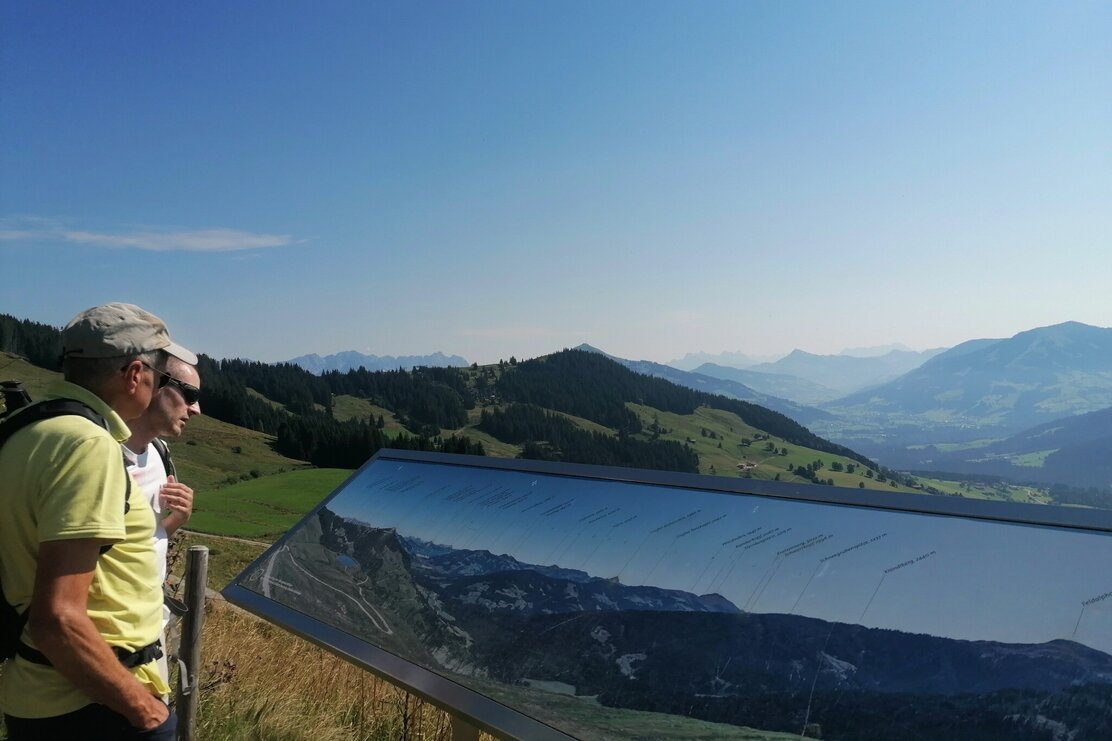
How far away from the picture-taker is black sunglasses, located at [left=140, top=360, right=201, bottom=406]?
242cm

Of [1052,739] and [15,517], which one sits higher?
[15,517]

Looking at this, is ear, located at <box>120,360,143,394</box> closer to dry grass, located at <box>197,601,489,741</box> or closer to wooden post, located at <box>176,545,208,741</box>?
dry grass, located at <box>197,601,489,741</box>

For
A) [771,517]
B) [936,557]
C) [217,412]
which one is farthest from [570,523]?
[217,412]

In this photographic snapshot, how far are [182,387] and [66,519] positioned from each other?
2.39 ft

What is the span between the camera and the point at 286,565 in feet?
14.2

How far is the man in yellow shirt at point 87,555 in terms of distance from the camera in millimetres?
1858

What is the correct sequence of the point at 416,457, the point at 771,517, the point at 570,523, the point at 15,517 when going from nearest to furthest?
1. the point at 15,517
2. the point at 771,517
3. the point at 570,523
4. the point at 416,457

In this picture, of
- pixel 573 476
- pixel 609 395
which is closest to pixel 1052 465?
pixel 609 395

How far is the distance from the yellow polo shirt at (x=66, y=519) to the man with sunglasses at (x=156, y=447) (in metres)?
0.28

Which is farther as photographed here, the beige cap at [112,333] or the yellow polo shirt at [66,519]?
the beige cap at [112,333]

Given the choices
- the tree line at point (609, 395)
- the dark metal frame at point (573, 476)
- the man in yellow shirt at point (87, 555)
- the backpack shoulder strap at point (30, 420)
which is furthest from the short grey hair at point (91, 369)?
the tree line at point (609, 395)

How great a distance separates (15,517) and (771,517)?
7.43ft

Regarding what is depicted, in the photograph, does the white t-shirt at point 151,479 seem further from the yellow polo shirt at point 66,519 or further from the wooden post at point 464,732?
the wooden post at point 464,732

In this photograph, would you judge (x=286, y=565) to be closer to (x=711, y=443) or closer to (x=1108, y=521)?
(x=1108, y=521)
